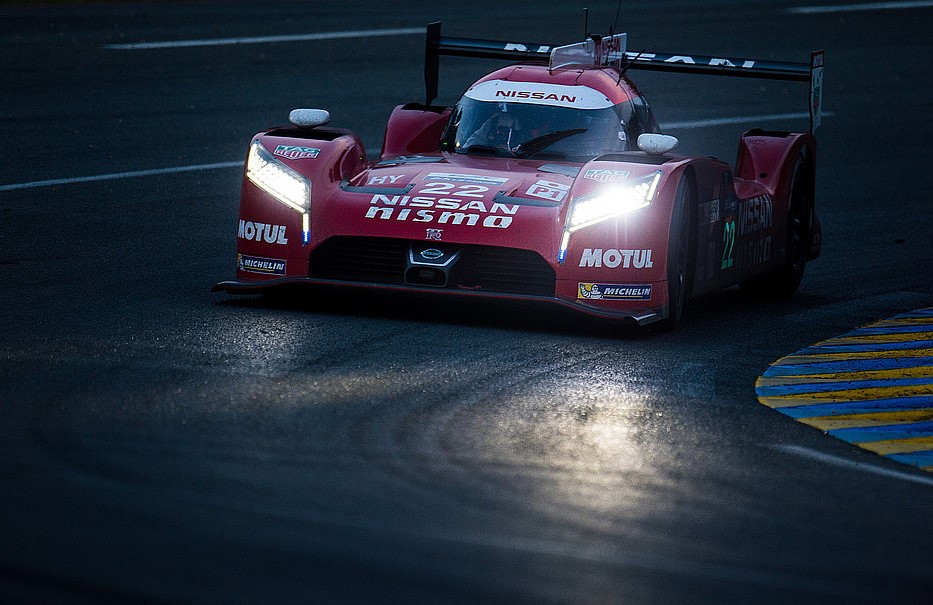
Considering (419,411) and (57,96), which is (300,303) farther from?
(57,96)

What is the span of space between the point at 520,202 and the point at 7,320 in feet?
8.09

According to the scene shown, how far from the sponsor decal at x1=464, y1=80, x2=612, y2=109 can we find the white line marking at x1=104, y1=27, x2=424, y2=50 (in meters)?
13.3

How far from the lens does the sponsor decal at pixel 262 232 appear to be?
8.20 m

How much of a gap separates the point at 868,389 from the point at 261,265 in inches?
120

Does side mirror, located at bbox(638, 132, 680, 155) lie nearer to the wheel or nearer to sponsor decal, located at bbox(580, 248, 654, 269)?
the wheel

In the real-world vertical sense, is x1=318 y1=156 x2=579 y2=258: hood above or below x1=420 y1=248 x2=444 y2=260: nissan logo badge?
above

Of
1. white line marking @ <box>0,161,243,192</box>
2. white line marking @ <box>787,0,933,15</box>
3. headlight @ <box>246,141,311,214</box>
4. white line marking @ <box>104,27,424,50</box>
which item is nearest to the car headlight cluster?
headlight @ <box>246,141,311,214</box>

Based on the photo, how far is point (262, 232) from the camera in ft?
27.2

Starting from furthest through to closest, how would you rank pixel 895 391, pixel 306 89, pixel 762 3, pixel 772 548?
pixel 762 3
pixel 306 89
pixel 895 391
pixel 772 548

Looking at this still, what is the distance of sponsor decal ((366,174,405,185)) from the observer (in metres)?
8.30

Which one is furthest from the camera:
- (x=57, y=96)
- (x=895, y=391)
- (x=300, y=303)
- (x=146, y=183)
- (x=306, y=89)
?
(x=306, y=89)

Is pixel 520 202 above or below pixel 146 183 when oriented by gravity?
above

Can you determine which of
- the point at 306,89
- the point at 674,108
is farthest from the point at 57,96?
the point at 674,108

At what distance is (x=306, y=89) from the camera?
19.7m
